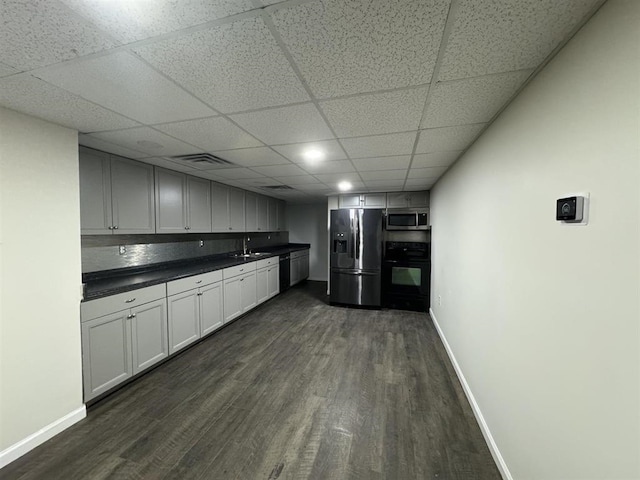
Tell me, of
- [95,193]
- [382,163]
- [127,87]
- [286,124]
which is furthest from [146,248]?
[382,163]

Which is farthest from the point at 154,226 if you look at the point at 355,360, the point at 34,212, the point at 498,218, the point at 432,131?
the point at 498,218

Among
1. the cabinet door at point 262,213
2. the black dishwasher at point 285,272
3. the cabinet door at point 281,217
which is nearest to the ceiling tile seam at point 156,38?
the cabinet door at point 262,213

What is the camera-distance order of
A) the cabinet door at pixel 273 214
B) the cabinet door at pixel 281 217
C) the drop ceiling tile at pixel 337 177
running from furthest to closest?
the cabinet door at pixel 281 217
the cabinet door at pixel 273 214
the drop ceiling tile at pixel 337 177

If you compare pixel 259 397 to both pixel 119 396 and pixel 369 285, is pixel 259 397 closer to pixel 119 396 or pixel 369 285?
pixel 119 396

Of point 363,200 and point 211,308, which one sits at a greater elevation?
point 363,200

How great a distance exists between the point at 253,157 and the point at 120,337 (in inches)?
80.9

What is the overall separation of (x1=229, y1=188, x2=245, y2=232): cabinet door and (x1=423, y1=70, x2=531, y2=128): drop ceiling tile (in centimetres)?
352

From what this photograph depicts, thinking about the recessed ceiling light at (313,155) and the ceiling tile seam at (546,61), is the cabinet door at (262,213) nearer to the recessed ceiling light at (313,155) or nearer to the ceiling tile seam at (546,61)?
the recessed ceiling light at (313,155)

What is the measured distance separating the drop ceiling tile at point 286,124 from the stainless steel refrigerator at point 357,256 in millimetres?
2712

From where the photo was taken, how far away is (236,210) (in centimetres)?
459

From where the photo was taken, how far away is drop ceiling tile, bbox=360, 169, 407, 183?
329 cm

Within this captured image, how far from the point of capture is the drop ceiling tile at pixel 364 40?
863 millimetres

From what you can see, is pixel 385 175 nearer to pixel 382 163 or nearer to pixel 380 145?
pixel 382 163


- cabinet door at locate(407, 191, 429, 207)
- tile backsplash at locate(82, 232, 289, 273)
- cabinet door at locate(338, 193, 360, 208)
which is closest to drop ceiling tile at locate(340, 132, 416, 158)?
cabinet door at locate(407, 191, 429, 207)
